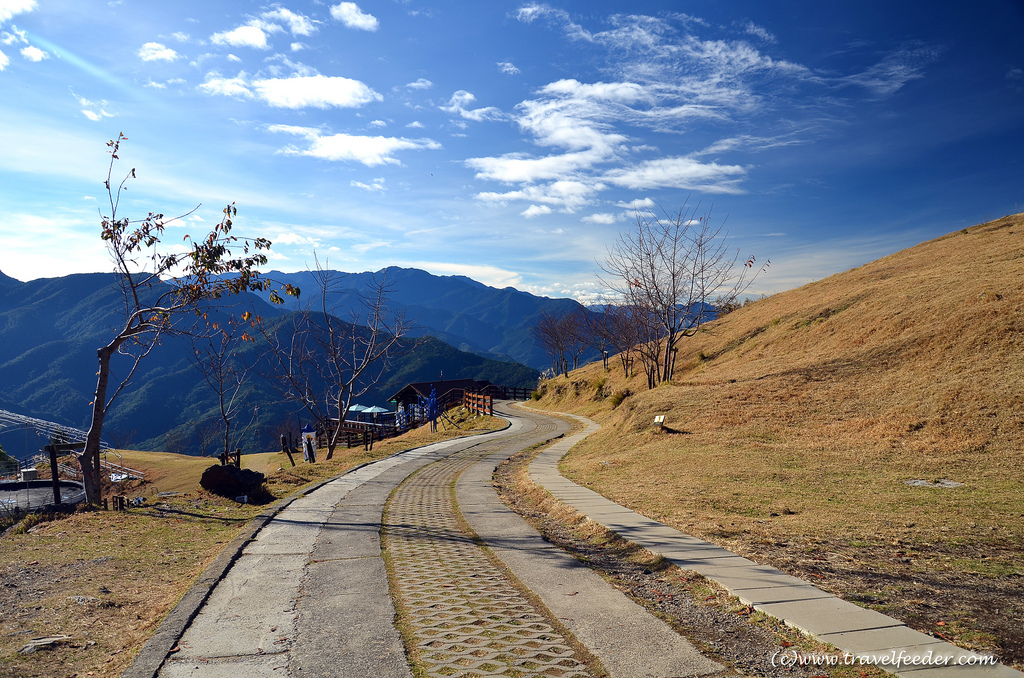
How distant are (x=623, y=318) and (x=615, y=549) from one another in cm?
2966

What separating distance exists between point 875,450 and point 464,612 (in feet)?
33.2

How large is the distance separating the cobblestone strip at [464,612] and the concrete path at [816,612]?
181cm

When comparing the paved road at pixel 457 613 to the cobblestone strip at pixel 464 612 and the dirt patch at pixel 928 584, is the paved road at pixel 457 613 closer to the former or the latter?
the cobblestone strip at pixel 464 612

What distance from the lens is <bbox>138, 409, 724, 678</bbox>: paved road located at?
390 cm

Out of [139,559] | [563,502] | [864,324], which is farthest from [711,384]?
[139,559]

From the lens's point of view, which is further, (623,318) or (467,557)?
(623,318)

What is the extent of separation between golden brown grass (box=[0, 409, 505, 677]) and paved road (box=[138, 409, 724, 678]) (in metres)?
0.54

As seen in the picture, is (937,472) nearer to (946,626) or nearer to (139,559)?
(946,626)

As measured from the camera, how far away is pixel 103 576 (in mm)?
6430

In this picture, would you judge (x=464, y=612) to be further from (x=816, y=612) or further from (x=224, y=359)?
(x=224, y=359)

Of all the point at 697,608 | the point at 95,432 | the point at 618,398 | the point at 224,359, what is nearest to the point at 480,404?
the point at 618,398

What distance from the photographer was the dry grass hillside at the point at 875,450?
17.1ft

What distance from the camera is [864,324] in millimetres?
19203

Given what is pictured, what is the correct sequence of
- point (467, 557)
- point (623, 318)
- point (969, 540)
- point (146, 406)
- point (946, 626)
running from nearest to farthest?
point (946, 626) < point (969, 540) < point (467, 557) < point (623, 318) < point (146, 406)
